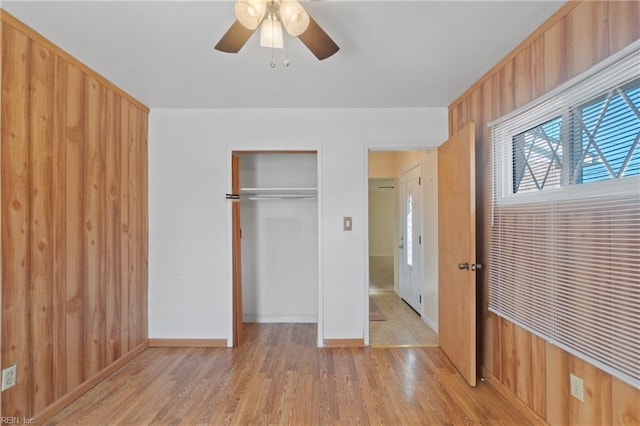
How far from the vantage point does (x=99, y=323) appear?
96.3 inches

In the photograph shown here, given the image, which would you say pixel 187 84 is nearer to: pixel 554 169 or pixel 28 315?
pixel 28 315

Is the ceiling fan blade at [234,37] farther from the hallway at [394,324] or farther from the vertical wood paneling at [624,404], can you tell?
the hallway at [394,324]

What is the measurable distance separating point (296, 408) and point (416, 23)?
2602mm

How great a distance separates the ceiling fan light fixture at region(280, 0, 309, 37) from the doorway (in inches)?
103

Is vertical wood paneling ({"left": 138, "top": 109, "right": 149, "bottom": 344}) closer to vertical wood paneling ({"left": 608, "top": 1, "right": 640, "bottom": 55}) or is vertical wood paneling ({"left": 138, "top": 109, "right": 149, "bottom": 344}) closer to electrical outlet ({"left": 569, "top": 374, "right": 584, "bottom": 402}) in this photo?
electrical outlet ({"left": 569, "top": 374, "right": 584, "bottom": 402})

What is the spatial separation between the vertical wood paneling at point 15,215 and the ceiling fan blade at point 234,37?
1.25 m

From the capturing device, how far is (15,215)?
177 cm

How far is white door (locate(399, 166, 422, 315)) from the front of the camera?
4221 mm

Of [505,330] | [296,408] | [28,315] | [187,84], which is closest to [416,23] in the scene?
[187,84]

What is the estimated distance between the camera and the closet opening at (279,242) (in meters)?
3.92

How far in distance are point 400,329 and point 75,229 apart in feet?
10.9

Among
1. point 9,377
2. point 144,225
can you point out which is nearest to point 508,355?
point 9,377

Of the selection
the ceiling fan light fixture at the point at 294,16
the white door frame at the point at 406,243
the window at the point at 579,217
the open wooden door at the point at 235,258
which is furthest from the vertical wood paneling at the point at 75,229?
the white door frame at the point at 406,243

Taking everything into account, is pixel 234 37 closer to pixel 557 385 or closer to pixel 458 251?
pixel 458 251
